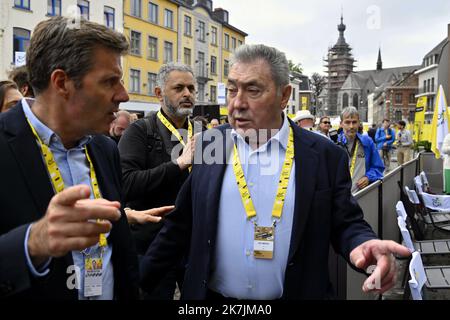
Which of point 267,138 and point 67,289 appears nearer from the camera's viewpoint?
point 67,289

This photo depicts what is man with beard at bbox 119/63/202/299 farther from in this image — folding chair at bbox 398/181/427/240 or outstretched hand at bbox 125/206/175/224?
folding chair at bbox 398/181/427/240

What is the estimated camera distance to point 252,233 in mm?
2215

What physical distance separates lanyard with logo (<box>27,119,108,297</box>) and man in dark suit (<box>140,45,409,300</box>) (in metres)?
0.51

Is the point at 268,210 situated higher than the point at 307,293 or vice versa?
the point at 268,210

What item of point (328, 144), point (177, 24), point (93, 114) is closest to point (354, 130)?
point (328, 144)

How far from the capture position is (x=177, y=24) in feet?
117

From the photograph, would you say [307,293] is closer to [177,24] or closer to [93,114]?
[93,114]

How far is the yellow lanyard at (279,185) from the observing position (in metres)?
2.21

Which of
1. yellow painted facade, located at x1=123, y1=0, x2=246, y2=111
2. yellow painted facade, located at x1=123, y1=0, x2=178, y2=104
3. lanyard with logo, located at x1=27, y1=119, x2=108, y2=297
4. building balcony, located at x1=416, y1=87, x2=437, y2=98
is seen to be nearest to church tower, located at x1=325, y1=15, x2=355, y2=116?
building balcony, located at x1=416, y1=87, x2=437, y2=98

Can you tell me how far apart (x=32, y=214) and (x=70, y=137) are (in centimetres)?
39

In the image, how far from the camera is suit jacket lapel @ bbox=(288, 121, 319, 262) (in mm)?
2113

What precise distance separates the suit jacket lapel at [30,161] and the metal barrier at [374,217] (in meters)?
2.16

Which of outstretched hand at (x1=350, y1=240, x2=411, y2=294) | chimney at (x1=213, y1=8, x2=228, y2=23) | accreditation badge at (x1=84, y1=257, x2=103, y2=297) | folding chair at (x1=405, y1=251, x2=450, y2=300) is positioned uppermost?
chimney at (x1=213, y1=8, x2=228, y2=23)

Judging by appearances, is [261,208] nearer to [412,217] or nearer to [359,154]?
[412,217]
